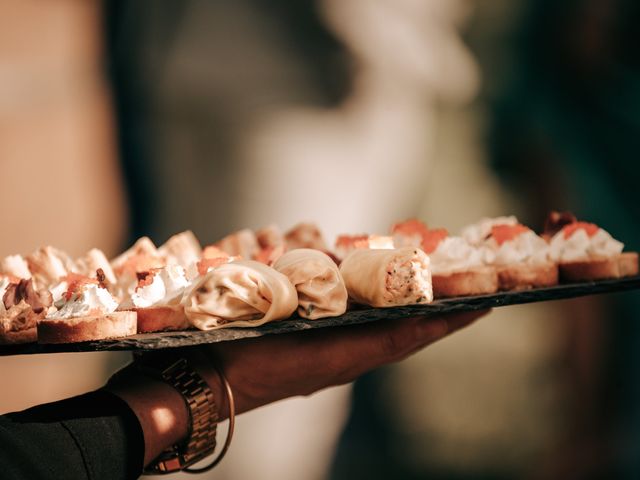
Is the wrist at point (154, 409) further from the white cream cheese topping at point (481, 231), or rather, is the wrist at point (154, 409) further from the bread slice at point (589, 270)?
the bread slice at point (589, 270)

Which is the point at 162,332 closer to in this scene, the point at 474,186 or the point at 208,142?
the point at 208,142

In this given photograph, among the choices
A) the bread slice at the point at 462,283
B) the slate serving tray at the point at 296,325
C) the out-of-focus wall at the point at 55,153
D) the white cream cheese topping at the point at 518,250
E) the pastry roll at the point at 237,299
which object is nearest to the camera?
the slate serving tray at the point at 296,325

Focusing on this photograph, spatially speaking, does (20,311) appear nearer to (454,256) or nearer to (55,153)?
(454,256)

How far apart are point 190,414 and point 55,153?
1873 mm

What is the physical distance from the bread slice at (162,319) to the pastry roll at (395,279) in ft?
1.06

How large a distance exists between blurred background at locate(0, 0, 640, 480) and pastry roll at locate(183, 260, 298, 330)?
1888 millimetres

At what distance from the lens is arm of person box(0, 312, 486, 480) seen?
3.83 feet

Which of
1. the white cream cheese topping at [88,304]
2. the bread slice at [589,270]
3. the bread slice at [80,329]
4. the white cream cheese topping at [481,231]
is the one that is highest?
the white cream cheese topping at [481,231]

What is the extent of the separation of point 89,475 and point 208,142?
6.83ft

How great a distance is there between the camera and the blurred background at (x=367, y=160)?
9.70 ft

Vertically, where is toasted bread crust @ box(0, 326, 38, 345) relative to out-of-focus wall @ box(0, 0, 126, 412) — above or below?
below

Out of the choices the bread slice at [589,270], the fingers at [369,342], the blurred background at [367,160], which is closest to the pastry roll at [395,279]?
the fingers at [369,342]

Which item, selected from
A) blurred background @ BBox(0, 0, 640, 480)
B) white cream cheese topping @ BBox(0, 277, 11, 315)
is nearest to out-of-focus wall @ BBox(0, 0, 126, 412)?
blurred background @ BBox(0, 0, 640, 480)

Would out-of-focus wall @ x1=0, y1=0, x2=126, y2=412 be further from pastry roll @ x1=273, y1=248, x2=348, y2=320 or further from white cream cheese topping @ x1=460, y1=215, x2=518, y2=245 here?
pastry roll @ x1=273, y1=248, x2=348, y2=320
